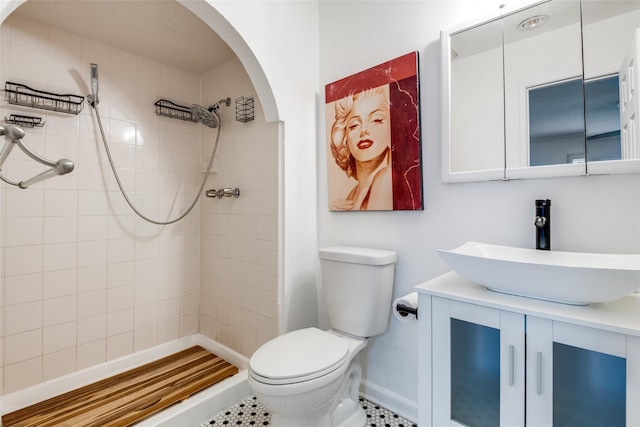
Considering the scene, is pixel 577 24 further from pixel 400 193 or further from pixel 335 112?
pixel 335 112

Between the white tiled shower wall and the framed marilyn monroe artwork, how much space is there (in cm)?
38

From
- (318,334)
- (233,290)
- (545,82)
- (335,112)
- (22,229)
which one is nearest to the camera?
(545,82)

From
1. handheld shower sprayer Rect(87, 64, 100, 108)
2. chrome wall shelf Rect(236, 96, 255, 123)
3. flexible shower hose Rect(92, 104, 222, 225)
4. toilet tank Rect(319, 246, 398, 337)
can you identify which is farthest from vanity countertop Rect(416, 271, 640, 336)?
handheld shower sprayer Rect(87, 64, 100, 108)

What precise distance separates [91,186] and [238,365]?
1453mm

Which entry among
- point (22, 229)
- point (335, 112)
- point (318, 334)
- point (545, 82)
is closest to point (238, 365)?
point (318, 334)

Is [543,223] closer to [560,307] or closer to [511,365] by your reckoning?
[560,307]

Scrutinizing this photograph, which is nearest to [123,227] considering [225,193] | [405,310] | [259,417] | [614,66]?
[225,193]

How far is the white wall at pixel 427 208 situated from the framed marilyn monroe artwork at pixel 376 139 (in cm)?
6

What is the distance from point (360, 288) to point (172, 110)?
6.07 ft

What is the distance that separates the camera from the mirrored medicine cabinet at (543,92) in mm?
979

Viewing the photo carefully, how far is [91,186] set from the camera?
72.8 inches

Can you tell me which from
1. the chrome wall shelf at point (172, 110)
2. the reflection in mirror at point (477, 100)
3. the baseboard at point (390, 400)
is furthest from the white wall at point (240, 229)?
the reflection in mirror at point (477, 100)

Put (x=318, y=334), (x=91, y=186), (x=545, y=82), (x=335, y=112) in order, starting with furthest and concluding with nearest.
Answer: (x=91, y=186), (x=335, y=112), (x=318, y=334), (x=545, y=82)

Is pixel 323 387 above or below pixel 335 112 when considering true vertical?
below
